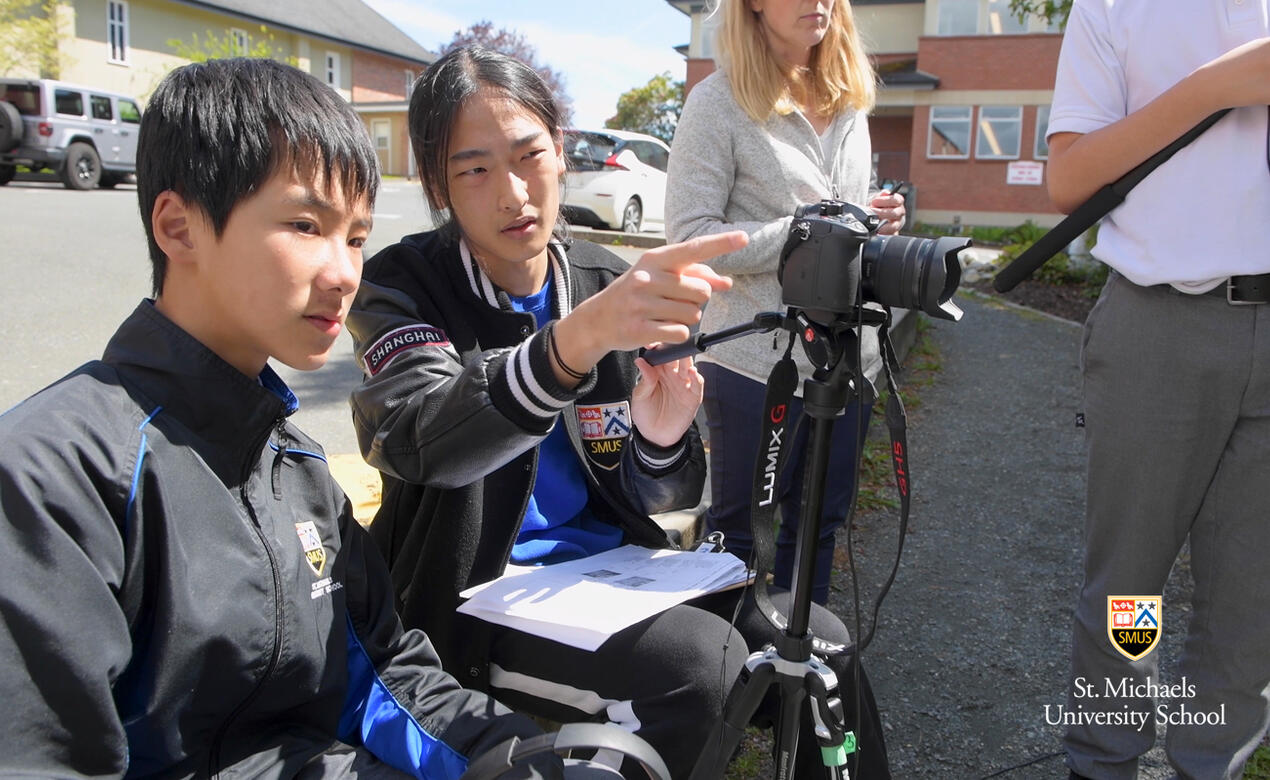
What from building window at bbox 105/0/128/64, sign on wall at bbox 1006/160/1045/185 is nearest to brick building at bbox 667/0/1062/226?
sign on wall at bbox 1006/160/1045/185

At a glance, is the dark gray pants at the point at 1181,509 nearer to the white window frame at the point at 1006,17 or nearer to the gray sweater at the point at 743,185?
the gray sweater at the point at 743,185

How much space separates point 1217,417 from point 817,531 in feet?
3.65

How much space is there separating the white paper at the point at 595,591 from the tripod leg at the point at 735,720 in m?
0.22

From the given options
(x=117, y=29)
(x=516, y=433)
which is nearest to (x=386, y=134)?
(x=117, y=29)

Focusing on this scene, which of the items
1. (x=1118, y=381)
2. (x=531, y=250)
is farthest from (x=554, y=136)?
(x=1118, y=381)

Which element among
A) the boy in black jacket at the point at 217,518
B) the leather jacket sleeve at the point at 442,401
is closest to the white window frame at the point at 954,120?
the leather jacket sleeve at the point at 442,401

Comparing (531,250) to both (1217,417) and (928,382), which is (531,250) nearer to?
(1217,417)

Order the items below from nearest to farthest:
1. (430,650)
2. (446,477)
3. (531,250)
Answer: (446,477), (430,650), (531,250)

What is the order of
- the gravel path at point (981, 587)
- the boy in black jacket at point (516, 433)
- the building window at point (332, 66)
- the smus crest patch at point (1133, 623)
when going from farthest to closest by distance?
the building window at point (332, 66) < the gravel path at point (981, 587) < the smus crest patch at point (1133, 623) < the boy in black jacket at point (516, 433)

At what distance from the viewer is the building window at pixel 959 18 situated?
2831cm

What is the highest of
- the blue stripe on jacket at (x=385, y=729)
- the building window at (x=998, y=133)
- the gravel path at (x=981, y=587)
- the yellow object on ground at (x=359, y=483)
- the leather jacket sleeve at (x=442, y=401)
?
the building window at (x=998, y=133)

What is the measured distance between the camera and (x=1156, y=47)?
1989mm

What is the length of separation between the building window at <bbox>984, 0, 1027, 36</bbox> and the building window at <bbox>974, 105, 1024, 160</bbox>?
7.25 ft

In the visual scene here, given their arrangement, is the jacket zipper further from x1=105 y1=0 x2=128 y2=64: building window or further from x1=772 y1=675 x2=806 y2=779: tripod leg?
x1=105 y1=0 x2=128 y2=64: building window
